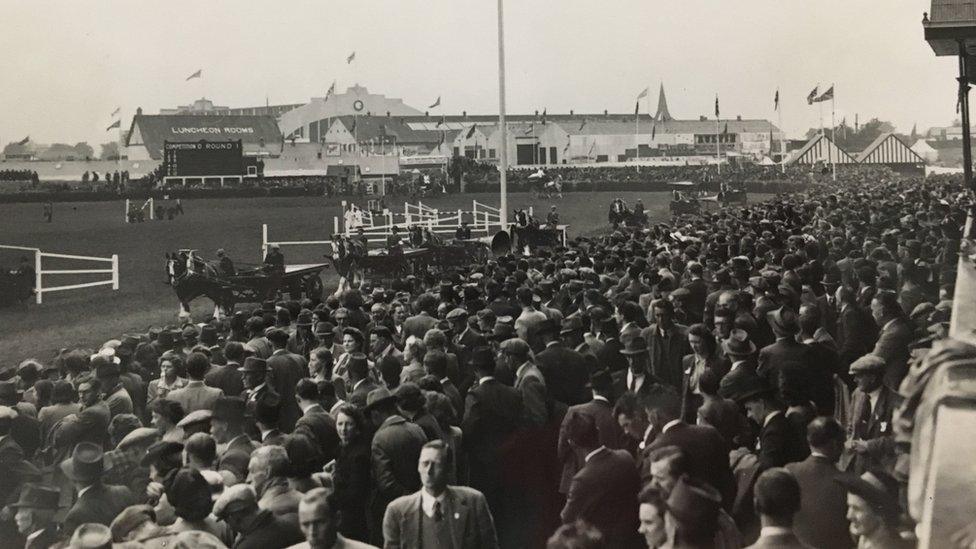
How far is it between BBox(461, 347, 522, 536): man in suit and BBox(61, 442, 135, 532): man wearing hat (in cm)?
211

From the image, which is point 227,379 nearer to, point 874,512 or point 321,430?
point 321,430

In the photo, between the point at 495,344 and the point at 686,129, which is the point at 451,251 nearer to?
the point at 495,344

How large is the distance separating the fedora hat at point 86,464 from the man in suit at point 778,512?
3417mm

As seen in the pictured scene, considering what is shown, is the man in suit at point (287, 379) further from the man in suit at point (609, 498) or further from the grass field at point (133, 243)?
the grass field at point (133, 243)

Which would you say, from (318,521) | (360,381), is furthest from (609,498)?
(360,381)

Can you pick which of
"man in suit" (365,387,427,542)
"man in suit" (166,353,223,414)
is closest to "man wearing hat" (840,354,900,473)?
"man in suit" (365,387,427,542)

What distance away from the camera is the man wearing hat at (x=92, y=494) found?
5598mm

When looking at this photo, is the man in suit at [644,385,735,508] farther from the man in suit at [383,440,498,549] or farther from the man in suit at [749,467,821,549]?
the man in suit at [383,440,498,549]

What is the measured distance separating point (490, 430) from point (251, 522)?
2055mm

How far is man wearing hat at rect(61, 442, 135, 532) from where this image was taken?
5.60 meters

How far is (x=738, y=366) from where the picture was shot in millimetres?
6750

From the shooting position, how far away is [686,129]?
8112 cm

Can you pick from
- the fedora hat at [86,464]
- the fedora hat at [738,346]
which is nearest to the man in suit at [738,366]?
the fedora hat at [738,346]

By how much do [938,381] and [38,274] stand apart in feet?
53.5
